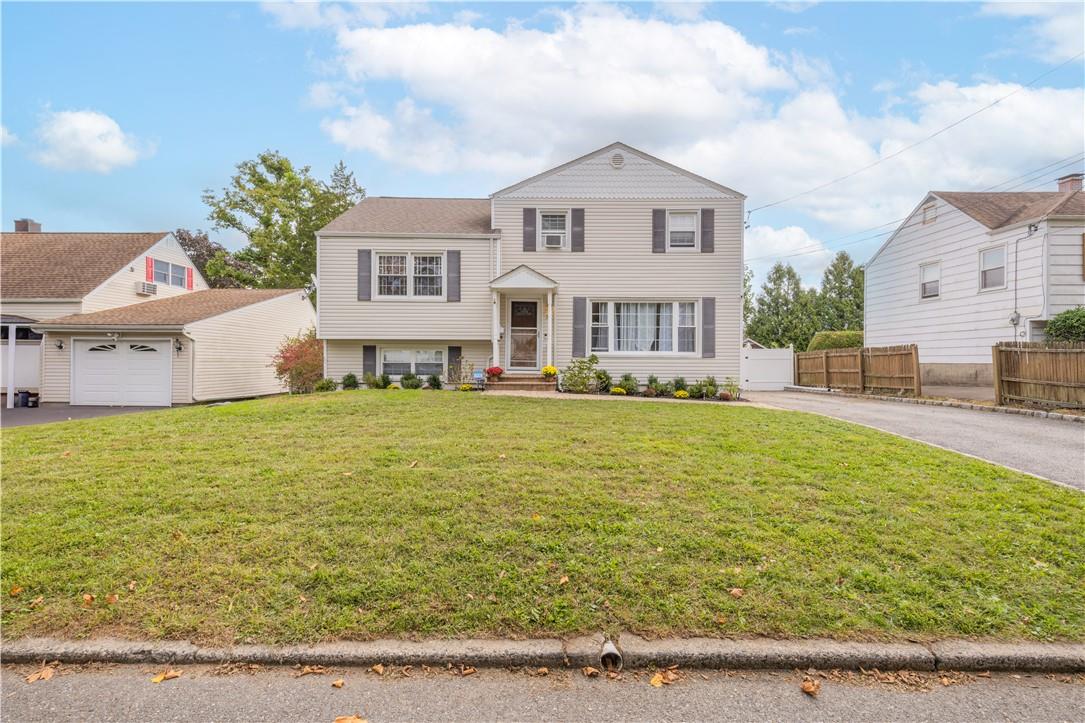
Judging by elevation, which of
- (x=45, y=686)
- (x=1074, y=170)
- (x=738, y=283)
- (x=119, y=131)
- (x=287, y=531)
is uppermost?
(x=119, y=131)

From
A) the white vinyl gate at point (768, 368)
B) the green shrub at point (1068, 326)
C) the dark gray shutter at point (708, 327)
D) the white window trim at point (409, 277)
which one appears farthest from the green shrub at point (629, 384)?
the green shrub at point (1068, 326)

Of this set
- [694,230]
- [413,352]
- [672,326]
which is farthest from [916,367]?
[413,352]

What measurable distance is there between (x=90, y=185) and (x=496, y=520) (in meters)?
23.2

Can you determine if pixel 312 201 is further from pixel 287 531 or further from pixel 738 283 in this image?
pixel 287 531

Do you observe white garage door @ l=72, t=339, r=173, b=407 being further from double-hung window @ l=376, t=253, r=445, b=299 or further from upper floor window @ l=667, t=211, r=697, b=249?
upper floor window @ l=667, t=211, r=697, b=249

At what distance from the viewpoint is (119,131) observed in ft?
54.5

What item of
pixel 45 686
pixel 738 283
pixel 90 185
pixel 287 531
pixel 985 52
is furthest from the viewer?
pixel 90 185

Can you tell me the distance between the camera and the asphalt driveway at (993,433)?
21.6 feet

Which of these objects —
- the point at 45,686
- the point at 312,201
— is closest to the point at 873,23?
the point at 45,686

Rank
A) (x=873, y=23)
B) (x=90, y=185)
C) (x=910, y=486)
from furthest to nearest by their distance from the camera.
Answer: (x=90, y=185)
(x=873, y=23)
(x=910, y=486)

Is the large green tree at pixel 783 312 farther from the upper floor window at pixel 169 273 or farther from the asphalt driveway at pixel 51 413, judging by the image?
the asphalt driveway at pixel 51 413

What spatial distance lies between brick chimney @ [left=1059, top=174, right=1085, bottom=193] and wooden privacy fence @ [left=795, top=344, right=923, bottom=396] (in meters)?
7.45

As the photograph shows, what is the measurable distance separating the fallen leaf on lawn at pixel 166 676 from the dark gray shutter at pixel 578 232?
13.9 metres

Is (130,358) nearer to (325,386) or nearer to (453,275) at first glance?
(325,386)
